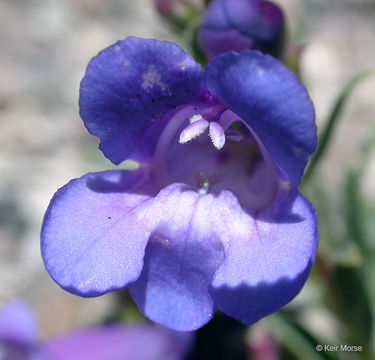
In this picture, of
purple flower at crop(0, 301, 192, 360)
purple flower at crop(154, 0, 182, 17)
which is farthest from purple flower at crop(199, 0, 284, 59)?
purple flower at crop(0, 301, 192, 360)

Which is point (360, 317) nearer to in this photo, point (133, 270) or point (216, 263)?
point (216, 263)

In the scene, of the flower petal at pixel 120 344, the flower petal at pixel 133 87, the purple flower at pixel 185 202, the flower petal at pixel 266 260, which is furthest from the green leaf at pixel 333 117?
the flower petal at pixel 120 344

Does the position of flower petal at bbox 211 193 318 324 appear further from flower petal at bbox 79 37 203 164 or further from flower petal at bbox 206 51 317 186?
flower petal at bbox 79 37 203 164

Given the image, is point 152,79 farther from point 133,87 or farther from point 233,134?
point 233,134

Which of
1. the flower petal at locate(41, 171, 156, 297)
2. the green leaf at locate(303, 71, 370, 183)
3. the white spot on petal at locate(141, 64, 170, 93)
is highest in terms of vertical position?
the white spot on petal at locate(141, 64, 170, 93)

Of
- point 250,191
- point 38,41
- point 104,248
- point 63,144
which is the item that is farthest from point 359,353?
point 38,41

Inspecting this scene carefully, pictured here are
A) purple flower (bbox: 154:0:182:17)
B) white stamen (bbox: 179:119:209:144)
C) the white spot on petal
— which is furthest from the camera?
purple flower (bbox: 154:0:182:17)
